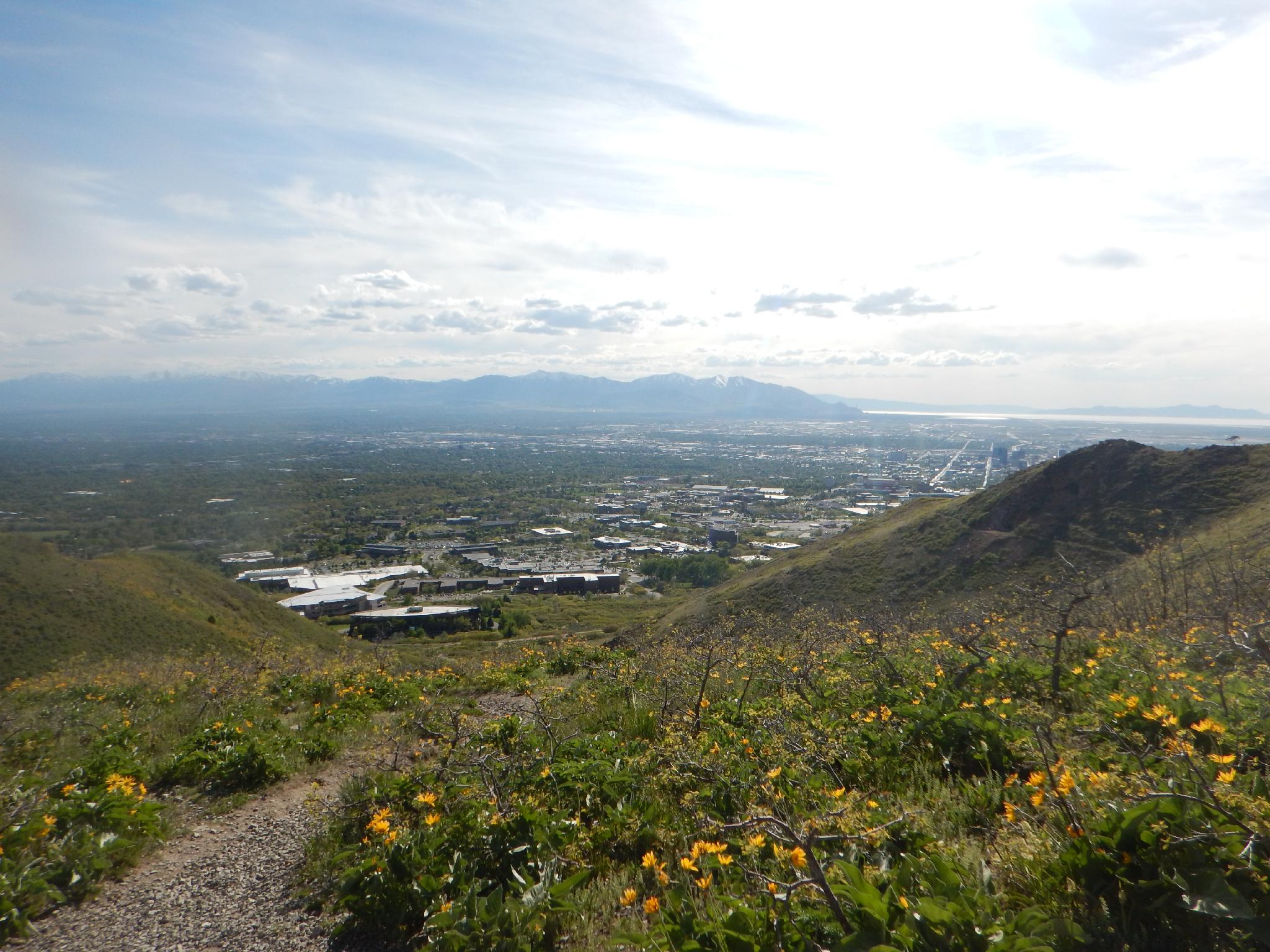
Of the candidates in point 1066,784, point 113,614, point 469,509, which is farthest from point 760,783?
point 469,509

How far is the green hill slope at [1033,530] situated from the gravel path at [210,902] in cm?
1818

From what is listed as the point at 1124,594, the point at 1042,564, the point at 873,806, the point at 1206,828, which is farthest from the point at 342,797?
the point at 1042,564

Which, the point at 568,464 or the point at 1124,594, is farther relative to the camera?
the point at 568,464

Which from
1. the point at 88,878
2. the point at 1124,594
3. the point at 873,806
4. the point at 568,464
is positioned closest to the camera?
the point at 873,806

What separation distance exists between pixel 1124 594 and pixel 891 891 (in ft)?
30.6

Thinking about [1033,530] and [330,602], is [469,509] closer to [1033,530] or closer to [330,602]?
[330,602]

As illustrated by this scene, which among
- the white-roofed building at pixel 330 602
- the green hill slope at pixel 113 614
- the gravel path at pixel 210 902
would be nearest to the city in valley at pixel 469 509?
the white-roofed building at pixel 330 602

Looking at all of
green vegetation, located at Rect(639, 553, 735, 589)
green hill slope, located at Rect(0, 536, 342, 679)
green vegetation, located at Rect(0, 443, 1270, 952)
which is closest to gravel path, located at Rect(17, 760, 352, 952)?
green vegetation, located at Rect(0, 443, 1270, 952)

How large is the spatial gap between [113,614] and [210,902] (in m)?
24.0

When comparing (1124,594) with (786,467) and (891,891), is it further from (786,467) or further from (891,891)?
(786,467)

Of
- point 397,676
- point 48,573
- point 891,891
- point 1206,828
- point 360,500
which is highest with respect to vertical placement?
point 1206,828

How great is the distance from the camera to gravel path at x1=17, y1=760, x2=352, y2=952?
3656mm

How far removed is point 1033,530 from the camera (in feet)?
82.7

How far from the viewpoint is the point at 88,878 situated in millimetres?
4129
